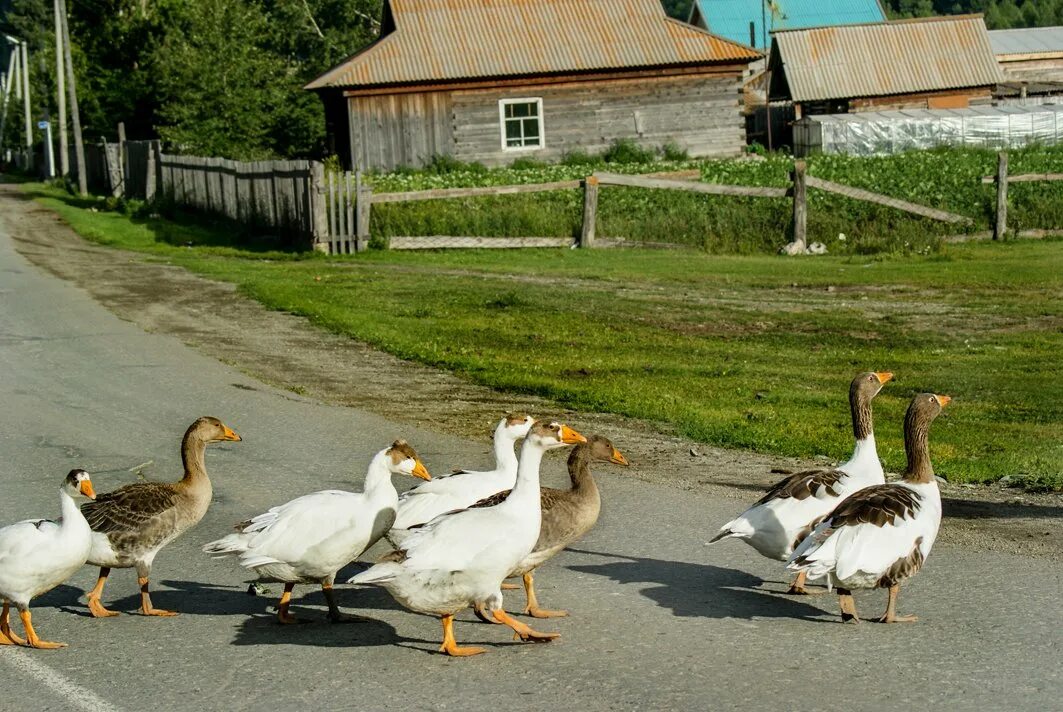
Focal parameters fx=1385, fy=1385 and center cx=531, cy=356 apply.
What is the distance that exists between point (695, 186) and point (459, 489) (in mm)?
22385

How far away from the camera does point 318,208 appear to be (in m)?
28.5

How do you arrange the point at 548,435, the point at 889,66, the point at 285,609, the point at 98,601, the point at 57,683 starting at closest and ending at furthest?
the point at 57,683
the point at 548,435
the point at 285,609
the point at 98,601
the point at 889,66

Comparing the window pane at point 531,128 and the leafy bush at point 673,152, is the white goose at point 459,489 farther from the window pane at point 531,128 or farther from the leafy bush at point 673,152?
the window pane at point 531,128

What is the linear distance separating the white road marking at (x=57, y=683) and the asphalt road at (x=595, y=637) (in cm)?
2

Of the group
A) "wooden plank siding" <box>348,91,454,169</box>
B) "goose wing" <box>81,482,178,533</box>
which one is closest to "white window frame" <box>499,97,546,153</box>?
"wooden plank siding" <box>348,91,454,169</box>

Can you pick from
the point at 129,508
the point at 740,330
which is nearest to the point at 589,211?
the point at 740,330

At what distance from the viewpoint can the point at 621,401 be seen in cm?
1410

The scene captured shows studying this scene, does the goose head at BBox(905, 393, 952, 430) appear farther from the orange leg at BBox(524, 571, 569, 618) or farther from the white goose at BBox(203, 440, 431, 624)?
the white goose at BBox(203, 440, 431, 624)

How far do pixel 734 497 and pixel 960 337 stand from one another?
8.55 m

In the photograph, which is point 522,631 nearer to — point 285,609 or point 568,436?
point 568,436

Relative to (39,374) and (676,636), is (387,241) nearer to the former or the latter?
(39,374)

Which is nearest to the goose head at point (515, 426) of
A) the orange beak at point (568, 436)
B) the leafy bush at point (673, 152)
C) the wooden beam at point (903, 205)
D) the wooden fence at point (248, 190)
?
the orange beak at point (568, 436)

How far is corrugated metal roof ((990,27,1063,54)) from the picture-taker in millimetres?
87438

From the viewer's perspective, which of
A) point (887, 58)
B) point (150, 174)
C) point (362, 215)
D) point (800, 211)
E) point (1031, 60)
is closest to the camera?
point (800, 211)
